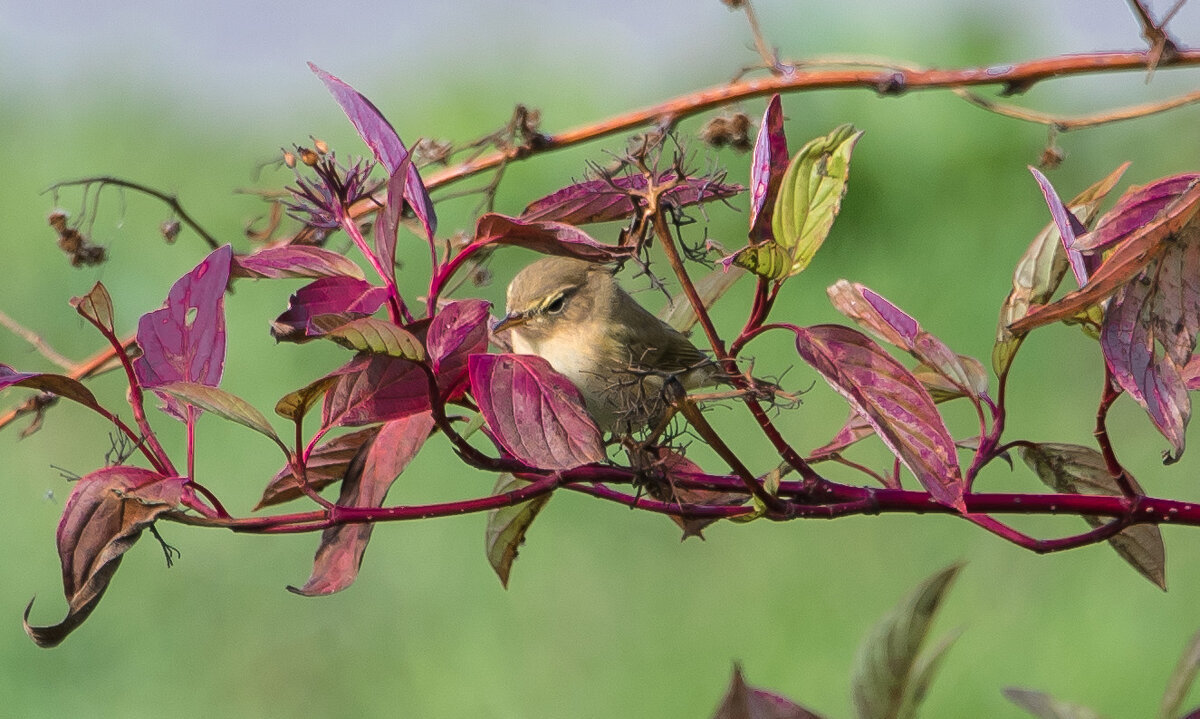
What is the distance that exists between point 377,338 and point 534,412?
0.09 m

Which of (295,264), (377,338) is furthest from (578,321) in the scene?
(377,338)

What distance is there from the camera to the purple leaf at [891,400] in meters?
0.64

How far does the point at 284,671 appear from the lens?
2971 mm

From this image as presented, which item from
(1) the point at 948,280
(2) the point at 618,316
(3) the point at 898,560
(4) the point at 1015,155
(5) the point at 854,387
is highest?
(5) the point at 854,387

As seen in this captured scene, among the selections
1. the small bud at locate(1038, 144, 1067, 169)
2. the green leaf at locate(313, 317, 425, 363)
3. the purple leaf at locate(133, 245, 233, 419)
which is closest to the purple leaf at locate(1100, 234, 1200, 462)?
the green leaf at locate(313, 317, 425, 363)

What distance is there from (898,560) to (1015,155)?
4.93 feet

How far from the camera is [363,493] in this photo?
28.8 inches

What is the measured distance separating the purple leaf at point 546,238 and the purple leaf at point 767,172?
0.24 feet

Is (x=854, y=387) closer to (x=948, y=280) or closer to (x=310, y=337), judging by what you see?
(x=310, y=337)

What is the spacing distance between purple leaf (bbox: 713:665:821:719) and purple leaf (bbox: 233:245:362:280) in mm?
319

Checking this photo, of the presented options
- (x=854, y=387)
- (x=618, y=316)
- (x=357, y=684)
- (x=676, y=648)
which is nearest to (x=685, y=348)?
(x=618, y=316)

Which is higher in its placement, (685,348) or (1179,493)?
(685,348)

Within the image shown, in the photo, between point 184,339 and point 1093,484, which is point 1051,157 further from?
point 184,339

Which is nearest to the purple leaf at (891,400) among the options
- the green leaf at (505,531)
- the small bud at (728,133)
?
the green leaf at (505,531)
